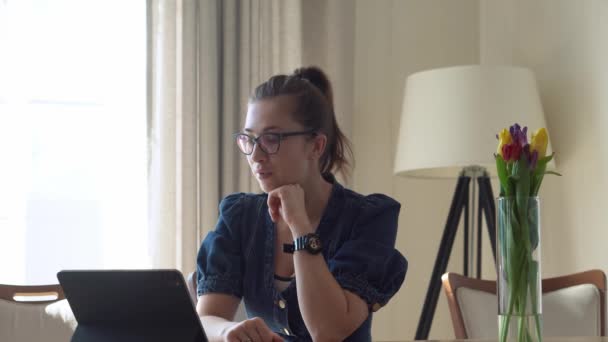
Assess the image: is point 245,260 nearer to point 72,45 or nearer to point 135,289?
point 135,289

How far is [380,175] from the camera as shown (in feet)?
11.6

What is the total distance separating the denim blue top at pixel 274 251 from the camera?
1.67m

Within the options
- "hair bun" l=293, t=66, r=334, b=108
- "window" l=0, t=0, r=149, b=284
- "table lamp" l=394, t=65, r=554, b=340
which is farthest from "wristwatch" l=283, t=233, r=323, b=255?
"window" l=0, t=0, r=149, b=284

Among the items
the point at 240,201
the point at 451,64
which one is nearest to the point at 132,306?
the point at 240,201

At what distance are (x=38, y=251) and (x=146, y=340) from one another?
6.58 ft

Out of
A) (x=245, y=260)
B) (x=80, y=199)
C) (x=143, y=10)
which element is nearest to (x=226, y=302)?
(x=245, y=260)

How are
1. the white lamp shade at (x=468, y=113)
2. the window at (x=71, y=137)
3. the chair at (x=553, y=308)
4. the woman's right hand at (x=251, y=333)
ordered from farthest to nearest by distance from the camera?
the window at (x=71, y=137) → the white lamp shade at (x=468, y=113) → the chair at (x=553, y=308) → the woman's right hand at (x=251, y=333)

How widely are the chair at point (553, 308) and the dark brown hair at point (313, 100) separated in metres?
0.48

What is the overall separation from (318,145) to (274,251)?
0.25 m

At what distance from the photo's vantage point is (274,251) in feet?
5.85

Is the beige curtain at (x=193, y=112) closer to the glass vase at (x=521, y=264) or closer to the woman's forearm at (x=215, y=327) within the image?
the woman's forearm at (x=215, y=327)

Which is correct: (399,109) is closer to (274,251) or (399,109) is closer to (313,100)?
(313,100)

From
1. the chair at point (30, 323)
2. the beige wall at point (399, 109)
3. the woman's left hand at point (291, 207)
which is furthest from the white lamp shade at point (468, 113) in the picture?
the chair at point (30, 323)

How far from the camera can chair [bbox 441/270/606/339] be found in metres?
2.09
